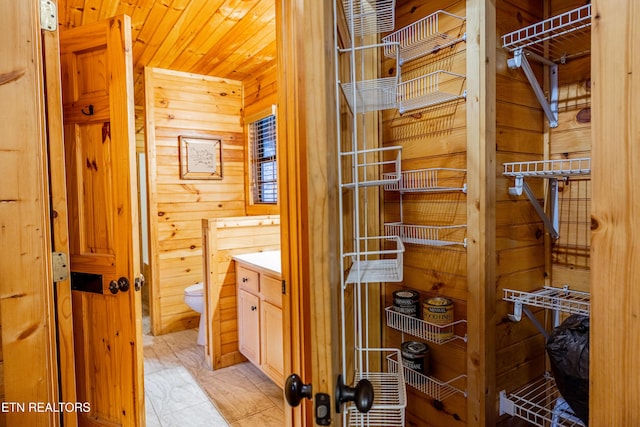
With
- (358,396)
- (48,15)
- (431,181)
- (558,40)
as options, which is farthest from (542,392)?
(48,15)

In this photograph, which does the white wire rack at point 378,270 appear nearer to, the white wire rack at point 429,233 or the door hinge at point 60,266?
the white wire rack at point 429,233

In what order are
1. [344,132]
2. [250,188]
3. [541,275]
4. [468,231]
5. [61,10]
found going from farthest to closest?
1. [250,188]
2. [61,10]
3. [541,275]
4. [468,231]
5. [344,132]

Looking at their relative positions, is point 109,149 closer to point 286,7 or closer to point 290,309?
point 286,7

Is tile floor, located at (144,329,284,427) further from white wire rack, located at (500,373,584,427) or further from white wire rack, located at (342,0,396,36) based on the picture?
white wire rack, located at (342,0,396,36)

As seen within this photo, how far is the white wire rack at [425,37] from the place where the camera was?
54.4 inches

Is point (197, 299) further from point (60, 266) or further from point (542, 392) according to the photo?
point (542, 392)

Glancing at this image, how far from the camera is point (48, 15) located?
127cm

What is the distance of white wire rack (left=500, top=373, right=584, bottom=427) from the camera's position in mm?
1332

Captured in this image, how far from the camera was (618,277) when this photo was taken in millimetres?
561

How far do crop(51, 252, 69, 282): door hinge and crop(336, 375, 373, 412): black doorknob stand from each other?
4.00ft

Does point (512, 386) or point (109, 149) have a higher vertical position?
point (109, 149)

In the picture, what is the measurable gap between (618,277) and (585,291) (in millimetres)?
1091

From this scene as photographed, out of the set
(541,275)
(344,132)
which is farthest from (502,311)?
(344,132)

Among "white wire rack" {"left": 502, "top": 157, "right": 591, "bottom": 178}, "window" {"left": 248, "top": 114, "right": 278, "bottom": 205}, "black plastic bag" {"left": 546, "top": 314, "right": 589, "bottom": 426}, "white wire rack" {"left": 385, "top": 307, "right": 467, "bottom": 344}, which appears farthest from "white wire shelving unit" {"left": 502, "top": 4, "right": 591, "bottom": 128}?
"window" {"left": 248, "top": 114, "right": 278, "bottom": 205}
